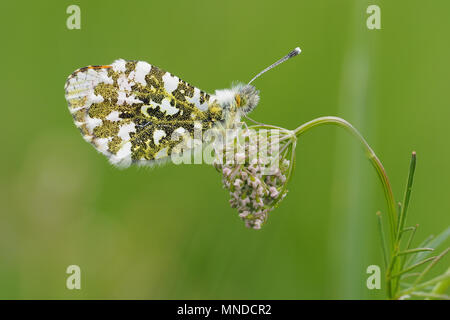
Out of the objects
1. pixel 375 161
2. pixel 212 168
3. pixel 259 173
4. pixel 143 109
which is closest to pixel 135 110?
pixel 143 109

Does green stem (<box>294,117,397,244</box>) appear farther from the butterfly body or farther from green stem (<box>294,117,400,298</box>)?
the butterfly body

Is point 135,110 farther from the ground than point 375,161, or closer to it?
farther from the ground

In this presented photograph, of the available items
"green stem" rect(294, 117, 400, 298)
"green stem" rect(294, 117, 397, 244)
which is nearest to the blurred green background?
"green stem" rect(294, 117, 400, 298)

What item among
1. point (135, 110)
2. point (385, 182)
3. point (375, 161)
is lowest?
point (385, 182)

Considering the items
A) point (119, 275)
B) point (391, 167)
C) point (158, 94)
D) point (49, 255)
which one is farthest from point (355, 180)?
point (49, 255)

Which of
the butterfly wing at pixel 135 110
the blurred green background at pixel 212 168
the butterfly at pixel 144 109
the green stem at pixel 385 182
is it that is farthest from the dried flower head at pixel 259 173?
the blurred green background at pixel 212 168

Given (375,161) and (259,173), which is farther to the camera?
(259,173)

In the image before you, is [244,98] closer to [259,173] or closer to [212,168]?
[259,173]

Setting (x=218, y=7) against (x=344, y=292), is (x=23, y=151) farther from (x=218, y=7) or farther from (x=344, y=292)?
(x=344, y=292)
